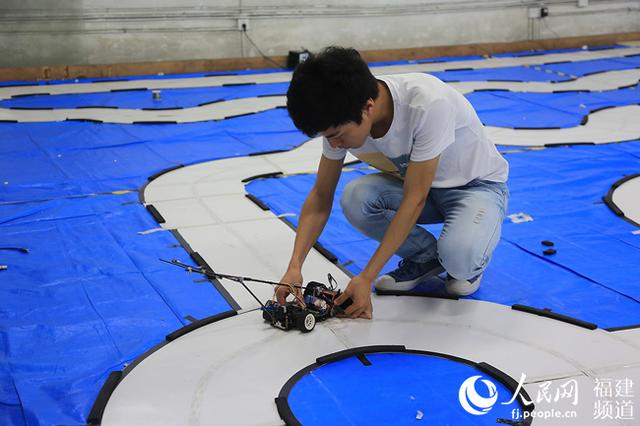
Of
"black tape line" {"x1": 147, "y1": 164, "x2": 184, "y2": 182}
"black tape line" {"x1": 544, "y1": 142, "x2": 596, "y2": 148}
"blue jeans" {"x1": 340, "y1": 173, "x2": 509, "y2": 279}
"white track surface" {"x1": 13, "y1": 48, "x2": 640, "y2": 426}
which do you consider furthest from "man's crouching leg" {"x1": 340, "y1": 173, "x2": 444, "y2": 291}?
"black tape line" {"x1": 544, "y1": 142, "x2": 596, "y2": 148}

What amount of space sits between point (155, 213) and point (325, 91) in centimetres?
195

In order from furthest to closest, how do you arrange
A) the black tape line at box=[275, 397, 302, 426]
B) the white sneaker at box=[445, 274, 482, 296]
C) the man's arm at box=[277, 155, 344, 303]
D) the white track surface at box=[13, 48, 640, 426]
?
1. the white sneaker at box=[445, 274, 482, 296]
2. the man's arm at box=[277, 155, 344, 303]
3. the white track surface at box=[13, 48, 640, 426]
4. the black tape line at box=[275, 397, 302, 426]

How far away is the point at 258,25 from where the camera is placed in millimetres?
8570

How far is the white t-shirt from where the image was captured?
8.28ft

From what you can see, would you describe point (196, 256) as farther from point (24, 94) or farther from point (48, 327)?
point (24, 94)

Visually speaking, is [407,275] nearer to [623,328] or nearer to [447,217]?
[447,217]

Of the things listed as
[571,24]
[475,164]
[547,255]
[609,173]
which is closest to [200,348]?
[475,164]

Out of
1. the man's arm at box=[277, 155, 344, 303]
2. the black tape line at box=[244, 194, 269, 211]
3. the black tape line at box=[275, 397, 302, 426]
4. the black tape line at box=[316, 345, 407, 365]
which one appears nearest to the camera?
the black tape line at box=[275, 397, 302, 426]

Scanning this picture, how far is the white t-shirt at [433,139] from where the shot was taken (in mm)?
2523

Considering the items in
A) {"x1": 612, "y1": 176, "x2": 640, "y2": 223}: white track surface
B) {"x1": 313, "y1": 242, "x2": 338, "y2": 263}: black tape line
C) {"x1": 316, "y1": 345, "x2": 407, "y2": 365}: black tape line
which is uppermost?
{"x1": 316, "y1": 345, "x2": 407, "y2": 365}: black tape line

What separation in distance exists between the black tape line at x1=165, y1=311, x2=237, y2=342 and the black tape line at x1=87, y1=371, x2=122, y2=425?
0.26m

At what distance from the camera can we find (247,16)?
8.46 m

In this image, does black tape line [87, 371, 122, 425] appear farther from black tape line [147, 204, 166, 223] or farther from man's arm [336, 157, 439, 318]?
black tape line [147, 204, 166, 223]

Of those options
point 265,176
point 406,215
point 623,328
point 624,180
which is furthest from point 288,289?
point 624,180
